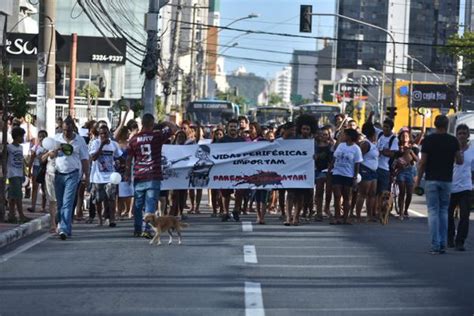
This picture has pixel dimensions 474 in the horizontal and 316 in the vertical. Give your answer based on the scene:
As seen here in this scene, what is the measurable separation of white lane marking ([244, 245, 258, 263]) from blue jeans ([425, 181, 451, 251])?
2479 millimetres

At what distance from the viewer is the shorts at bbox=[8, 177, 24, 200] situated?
711 inches

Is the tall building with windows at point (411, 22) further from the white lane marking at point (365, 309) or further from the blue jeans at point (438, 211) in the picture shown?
the white lane marking at point (365, 309)

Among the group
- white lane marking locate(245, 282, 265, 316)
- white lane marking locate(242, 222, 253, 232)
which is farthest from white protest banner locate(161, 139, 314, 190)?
white lane marking locate(245, 282, 265, 316)

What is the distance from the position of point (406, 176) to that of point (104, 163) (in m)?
6.41

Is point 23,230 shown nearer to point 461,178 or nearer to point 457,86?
point 461,178

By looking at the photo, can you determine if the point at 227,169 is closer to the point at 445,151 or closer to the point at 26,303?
the point at 445,151

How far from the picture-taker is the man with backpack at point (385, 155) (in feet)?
65.8

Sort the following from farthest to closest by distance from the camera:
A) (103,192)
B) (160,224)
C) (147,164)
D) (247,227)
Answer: (103,192)
(247,227)
(147,164)
(160,224)

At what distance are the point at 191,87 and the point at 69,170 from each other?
63.5 m

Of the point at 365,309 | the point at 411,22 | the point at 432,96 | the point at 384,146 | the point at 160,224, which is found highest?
the point at 411,22

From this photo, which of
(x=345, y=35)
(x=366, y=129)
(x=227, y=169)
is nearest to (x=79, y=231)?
(x=227, y=169)

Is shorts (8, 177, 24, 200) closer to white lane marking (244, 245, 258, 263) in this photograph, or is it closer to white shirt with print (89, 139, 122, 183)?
white shirt with print (89, 139, 122, 183)

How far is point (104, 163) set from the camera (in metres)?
18.4

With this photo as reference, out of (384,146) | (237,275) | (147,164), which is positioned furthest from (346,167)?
(237,275)
